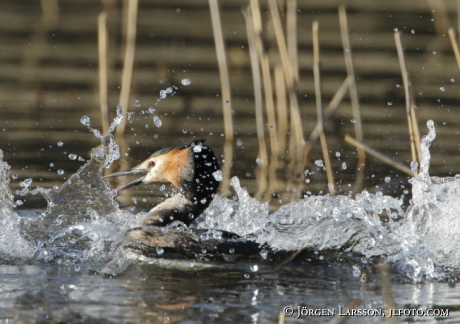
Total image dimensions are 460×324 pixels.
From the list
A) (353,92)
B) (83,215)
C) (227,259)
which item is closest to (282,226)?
(227,259)

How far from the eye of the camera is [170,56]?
11.6 metres

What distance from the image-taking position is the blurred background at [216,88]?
7.65 metres

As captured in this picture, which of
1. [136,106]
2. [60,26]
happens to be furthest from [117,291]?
[60,26]

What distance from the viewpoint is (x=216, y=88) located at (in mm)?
10453

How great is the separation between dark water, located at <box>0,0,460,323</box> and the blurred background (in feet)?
0.10

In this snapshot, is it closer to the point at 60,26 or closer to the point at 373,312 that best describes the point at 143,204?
the point at 373,312

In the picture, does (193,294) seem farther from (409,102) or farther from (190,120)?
(190,120)

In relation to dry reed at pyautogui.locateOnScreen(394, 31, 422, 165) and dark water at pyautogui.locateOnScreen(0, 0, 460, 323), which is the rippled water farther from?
dry reed at pyautogui.locateOnScreen(394, 31, 422, 165)

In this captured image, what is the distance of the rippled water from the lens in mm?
4145

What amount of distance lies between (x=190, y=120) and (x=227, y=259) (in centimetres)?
422

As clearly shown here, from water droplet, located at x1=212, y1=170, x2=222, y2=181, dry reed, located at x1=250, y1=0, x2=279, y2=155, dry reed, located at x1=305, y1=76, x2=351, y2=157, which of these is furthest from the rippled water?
dry reed, located at x1=305, y1=76, x2=351, y2=157

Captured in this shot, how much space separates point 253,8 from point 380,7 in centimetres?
828

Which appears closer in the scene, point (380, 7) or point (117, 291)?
point (117, 291)

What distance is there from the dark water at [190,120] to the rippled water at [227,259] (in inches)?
0.8
